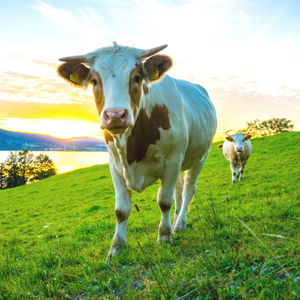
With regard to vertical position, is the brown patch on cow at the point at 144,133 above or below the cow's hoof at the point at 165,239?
above

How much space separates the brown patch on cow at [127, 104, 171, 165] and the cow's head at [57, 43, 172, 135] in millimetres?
285

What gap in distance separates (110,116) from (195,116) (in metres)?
2.68

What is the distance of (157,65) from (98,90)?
90cm

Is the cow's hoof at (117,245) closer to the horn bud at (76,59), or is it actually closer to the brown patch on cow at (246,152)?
the horn bud at (76,59)

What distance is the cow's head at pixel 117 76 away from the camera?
106 inches

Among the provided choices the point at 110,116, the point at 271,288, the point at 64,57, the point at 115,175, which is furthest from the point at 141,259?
the point at 64,57

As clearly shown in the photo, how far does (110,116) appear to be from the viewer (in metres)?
2.62

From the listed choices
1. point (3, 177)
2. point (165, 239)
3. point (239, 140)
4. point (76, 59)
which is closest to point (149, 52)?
point (76, 59)

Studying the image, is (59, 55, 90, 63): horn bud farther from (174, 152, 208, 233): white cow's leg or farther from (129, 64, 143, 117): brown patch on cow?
(174, 152, 208, 233): white cow's leg

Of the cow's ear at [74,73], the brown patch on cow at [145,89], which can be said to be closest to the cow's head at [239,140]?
the brown patch on cow at [145,89]

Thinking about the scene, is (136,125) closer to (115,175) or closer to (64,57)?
(115,175)

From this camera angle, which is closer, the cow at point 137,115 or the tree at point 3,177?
the cow at point 137,115

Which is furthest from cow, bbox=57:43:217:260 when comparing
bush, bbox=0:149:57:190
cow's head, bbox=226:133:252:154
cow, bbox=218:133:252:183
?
bush, bbox=0:149:57:190

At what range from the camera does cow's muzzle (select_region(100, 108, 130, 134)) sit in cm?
262
